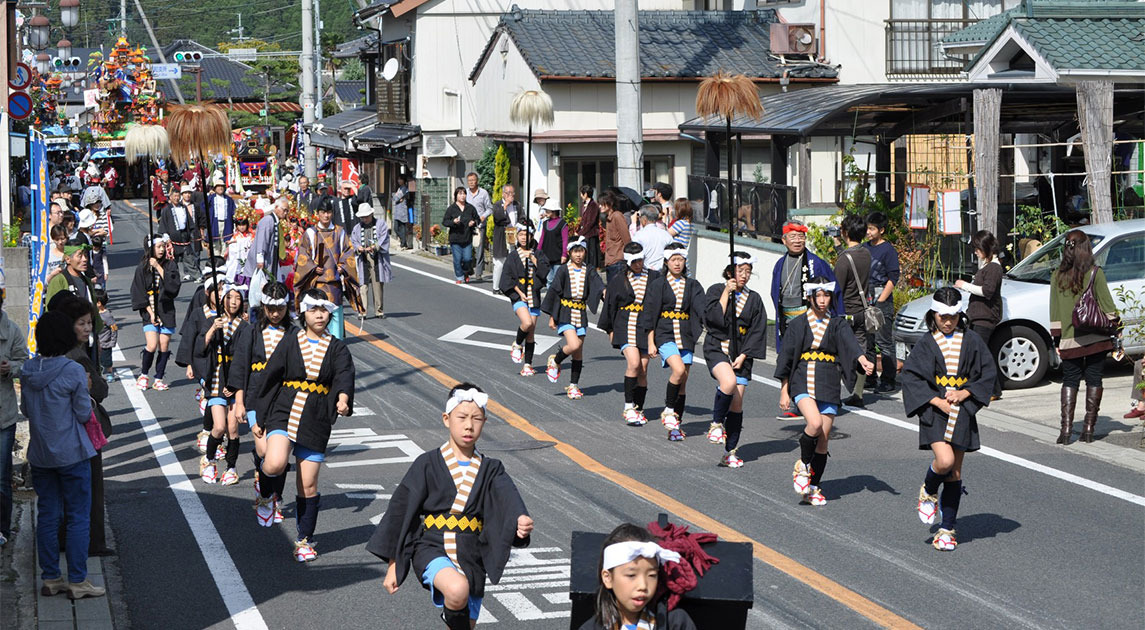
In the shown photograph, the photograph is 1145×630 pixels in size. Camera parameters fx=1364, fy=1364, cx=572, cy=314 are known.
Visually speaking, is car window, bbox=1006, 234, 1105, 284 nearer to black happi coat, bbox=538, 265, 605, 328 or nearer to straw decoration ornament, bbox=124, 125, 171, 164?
black happi coat, bbox=538, 265, 605, 328

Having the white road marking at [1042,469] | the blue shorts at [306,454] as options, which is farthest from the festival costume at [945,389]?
the blue shorts at [306,454]

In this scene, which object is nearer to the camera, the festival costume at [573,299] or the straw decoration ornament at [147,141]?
the straw decoration ornament at [147,141]

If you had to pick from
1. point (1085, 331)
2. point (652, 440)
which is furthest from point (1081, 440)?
point (652, 440)

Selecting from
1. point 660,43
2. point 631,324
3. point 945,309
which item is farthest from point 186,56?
point 945,309

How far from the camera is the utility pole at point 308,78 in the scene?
41.3 meters

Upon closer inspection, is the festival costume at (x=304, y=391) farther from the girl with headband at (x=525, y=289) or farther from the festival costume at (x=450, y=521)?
the girl with headband at (x=525, y=289)

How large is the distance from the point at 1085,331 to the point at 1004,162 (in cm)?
1347

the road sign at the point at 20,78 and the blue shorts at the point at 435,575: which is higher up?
the road sign at the point at 20,78

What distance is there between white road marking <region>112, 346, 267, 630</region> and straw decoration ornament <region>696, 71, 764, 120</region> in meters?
5.96

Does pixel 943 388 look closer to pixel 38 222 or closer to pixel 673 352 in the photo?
pixel 673 352

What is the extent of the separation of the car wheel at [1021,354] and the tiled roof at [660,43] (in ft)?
52.8

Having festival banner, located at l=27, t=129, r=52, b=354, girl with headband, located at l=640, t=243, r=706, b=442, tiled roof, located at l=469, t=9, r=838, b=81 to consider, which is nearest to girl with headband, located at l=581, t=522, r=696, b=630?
girl with headband, located at l=640, t=243, r=706, b=442

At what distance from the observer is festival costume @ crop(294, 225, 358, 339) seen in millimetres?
16516

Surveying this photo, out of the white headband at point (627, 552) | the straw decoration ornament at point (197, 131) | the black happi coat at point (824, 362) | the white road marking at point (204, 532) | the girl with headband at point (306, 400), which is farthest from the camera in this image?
the straw decoration ornament at point (197, 131)
